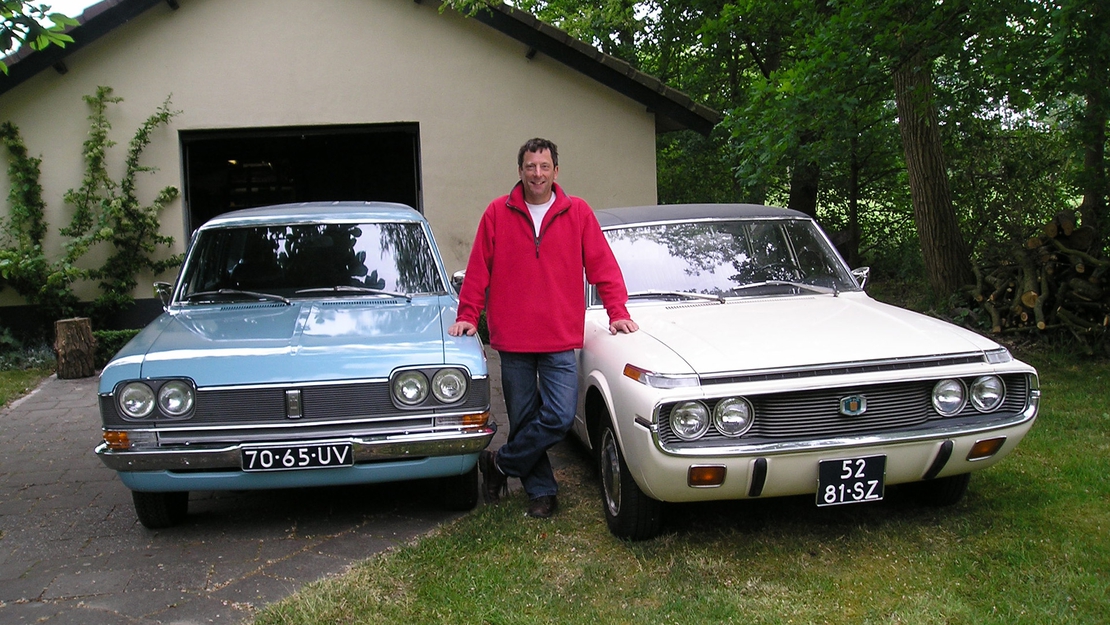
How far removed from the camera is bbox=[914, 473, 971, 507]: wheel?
4.27m

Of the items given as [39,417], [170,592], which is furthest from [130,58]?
[170,592]

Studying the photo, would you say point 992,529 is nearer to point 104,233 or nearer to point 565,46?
point 565,46

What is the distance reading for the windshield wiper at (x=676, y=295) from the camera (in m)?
4.82

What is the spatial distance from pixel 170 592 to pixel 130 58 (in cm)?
875

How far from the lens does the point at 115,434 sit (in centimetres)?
406

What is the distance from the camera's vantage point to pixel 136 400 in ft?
13.3

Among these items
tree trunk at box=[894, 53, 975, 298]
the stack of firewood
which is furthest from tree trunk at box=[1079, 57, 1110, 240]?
tree trunk at box=[894, 53, 975, 298]

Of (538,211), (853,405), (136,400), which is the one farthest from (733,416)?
(136,400)

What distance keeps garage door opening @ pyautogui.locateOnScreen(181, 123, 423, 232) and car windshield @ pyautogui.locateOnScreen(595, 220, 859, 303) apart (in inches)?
466

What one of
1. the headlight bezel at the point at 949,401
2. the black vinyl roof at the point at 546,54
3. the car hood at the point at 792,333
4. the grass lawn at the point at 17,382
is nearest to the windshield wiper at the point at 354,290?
the car hood at the point at 792,333

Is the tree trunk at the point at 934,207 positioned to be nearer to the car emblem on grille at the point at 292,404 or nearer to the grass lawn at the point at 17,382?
the car emblem on grille at the point at 292,404

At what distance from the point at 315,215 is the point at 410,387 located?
1946mm

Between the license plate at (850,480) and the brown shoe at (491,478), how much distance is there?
173 cm

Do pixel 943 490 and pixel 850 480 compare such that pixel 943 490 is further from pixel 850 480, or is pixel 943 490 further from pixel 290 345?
pixel 290 345
